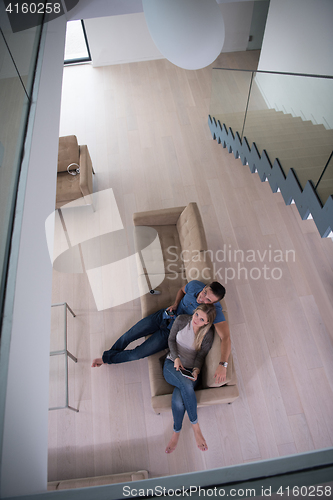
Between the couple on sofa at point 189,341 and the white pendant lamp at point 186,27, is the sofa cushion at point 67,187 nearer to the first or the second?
the couple on sofa at point 189,341

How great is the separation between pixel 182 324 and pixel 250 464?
1.75 m

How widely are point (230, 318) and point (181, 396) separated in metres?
1.19

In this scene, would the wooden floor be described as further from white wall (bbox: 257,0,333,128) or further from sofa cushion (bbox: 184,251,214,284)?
white wall (bbox: 257,0,333,128)

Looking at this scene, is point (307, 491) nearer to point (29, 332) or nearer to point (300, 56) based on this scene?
point (29, 332)

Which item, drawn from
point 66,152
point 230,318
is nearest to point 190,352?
point 230,318

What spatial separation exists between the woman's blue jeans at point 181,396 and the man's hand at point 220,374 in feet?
0.74

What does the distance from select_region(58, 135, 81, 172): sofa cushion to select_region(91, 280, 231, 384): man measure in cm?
244

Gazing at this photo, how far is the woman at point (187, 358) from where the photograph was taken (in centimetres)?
257

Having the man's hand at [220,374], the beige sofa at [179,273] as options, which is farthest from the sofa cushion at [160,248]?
the man's hand at [220,374]

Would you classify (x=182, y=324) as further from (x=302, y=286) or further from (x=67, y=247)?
(x=67, y=247)

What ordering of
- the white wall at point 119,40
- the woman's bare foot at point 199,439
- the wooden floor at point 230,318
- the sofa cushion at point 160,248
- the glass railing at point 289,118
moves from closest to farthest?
the glass railing at point 289,118
the woman's bare foot at point 199,439
the wooden floor at point 230,318
the sofa cushion at point 160,248
the white wall at point 119,40

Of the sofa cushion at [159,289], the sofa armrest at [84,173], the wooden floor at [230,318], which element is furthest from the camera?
the sofa armrest at [84,173]

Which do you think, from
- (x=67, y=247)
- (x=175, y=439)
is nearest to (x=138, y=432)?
(x=175, y=439)

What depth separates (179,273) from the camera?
3453mm
